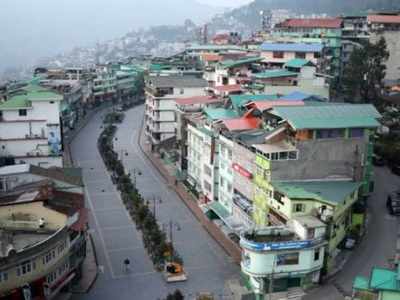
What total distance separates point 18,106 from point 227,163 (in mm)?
11287

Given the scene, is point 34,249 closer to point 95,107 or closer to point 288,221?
point 288,221

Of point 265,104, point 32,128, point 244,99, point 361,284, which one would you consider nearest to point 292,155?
point 265,104

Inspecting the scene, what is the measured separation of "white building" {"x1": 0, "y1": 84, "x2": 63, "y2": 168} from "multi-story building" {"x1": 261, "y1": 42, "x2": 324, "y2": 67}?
666 inches

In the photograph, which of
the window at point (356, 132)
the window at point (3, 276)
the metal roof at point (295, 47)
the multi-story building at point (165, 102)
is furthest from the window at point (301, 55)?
the window at point (3, 276)

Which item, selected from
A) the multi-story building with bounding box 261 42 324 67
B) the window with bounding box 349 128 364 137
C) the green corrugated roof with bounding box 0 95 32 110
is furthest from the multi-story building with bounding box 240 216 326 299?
the multi-story building with bounding box 261 42 324 67

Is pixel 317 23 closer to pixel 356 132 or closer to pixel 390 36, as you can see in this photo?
pixel 390 36

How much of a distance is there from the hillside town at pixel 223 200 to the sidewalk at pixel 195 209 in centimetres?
8

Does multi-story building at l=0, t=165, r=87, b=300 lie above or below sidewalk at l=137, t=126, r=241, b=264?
above

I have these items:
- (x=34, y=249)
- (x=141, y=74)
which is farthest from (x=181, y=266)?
(x=141, y=74)

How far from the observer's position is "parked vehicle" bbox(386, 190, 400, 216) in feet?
69.4

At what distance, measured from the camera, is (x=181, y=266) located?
18.7 m

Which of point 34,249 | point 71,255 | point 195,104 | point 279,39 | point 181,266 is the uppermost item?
point 279,39

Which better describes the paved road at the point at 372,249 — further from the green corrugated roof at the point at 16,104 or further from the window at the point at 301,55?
the green corrugated roof at the point at 16,104

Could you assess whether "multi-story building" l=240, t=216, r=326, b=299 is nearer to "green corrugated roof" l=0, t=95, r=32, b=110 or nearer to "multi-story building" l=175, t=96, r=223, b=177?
"multi-story building" l=175, t=96, r=223, b=177
